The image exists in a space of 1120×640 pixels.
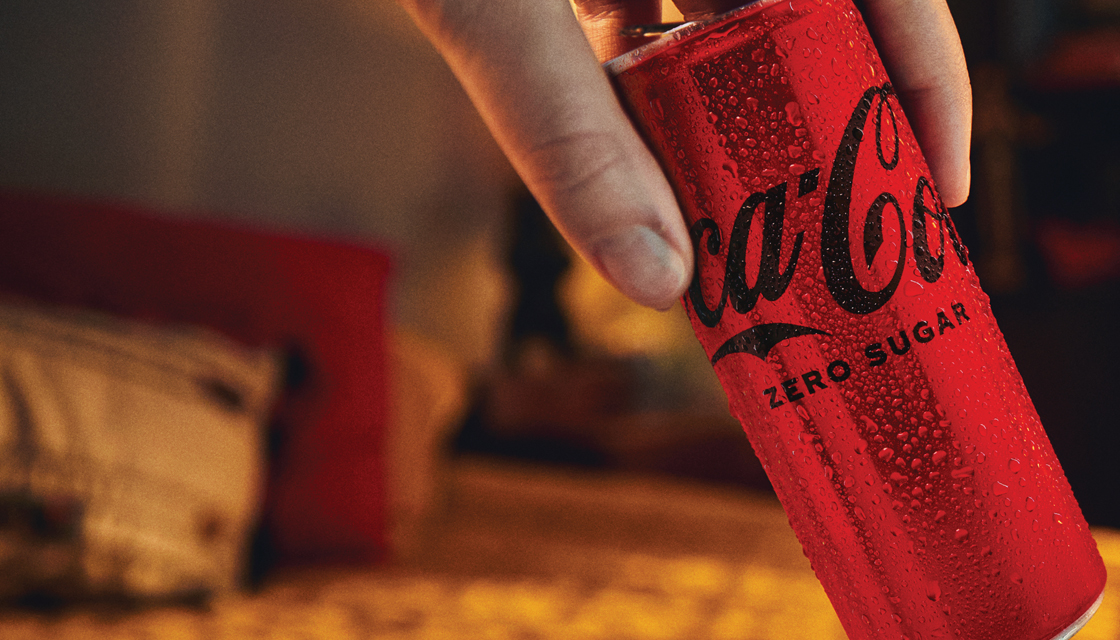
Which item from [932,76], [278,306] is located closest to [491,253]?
[278,306]

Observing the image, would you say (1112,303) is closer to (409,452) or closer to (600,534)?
(600,534)

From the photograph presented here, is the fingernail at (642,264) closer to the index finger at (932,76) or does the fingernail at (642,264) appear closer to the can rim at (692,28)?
the can rim at (692,28)

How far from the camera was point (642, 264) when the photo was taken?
1.24 ft

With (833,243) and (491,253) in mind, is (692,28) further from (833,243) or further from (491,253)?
(491,253)

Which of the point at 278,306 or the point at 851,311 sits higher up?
the point at 278,306

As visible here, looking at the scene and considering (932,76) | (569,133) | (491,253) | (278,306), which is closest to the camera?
(569,133)

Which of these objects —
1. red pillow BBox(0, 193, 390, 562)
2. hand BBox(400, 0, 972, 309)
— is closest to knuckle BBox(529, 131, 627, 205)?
hand BBox(400, 0, 972, 309)

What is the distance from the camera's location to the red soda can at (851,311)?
403 millimetres

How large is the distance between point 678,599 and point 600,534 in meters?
0.37

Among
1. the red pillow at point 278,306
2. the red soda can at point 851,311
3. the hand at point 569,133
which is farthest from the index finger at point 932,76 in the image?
the red pillow at point 278,306

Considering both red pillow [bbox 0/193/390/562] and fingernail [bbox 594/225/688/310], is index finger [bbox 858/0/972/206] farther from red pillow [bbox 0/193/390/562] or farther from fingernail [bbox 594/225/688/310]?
red pillow [bbox 0/193/390/562]

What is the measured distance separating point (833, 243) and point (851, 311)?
0.04 m

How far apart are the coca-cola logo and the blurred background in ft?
2.08

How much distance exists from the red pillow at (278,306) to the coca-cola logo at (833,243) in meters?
0.89
